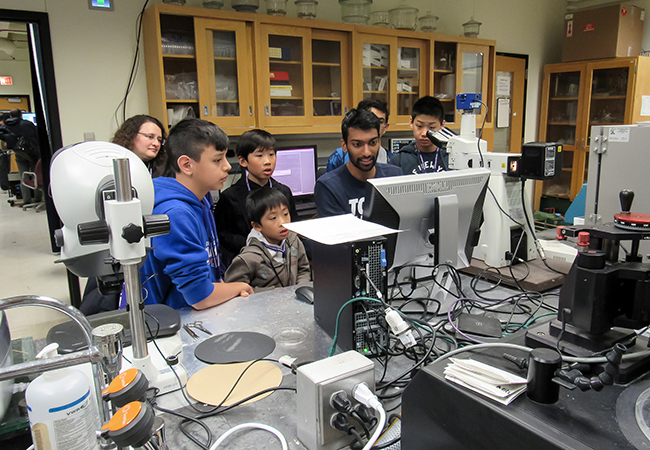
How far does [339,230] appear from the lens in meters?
1.12

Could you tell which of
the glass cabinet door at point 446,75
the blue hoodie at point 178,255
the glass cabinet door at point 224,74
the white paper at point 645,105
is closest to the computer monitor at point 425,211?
the blue hoodie at point 178,255

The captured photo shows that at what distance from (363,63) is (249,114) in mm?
1121

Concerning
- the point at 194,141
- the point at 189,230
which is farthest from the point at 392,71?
the point at 189,230

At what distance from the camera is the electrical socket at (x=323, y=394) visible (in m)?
0.74

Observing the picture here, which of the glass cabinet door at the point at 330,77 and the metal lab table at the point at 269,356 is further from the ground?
the glass cabinet door at the point at 330,77

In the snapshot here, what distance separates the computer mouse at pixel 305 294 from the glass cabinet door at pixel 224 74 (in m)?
1.93

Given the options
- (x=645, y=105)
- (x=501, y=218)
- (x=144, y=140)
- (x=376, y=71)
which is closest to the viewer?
(x=501, y=218)

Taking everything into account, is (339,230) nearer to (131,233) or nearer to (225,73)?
(131,233)

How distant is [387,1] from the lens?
401 centimetres

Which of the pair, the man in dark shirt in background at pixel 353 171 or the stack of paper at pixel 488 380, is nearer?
the stack of paper at pixel 488 380

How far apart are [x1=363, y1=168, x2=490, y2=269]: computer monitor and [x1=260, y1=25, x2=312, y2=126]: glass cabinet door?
2.14 m

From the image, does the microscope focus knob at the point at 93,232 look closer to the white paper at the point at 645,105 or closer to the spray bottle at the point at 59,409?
the spray bottle at the point at 59,409

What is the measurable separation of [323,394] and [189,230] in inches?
31.4

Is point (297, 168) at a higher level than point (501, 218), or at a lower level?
higher
